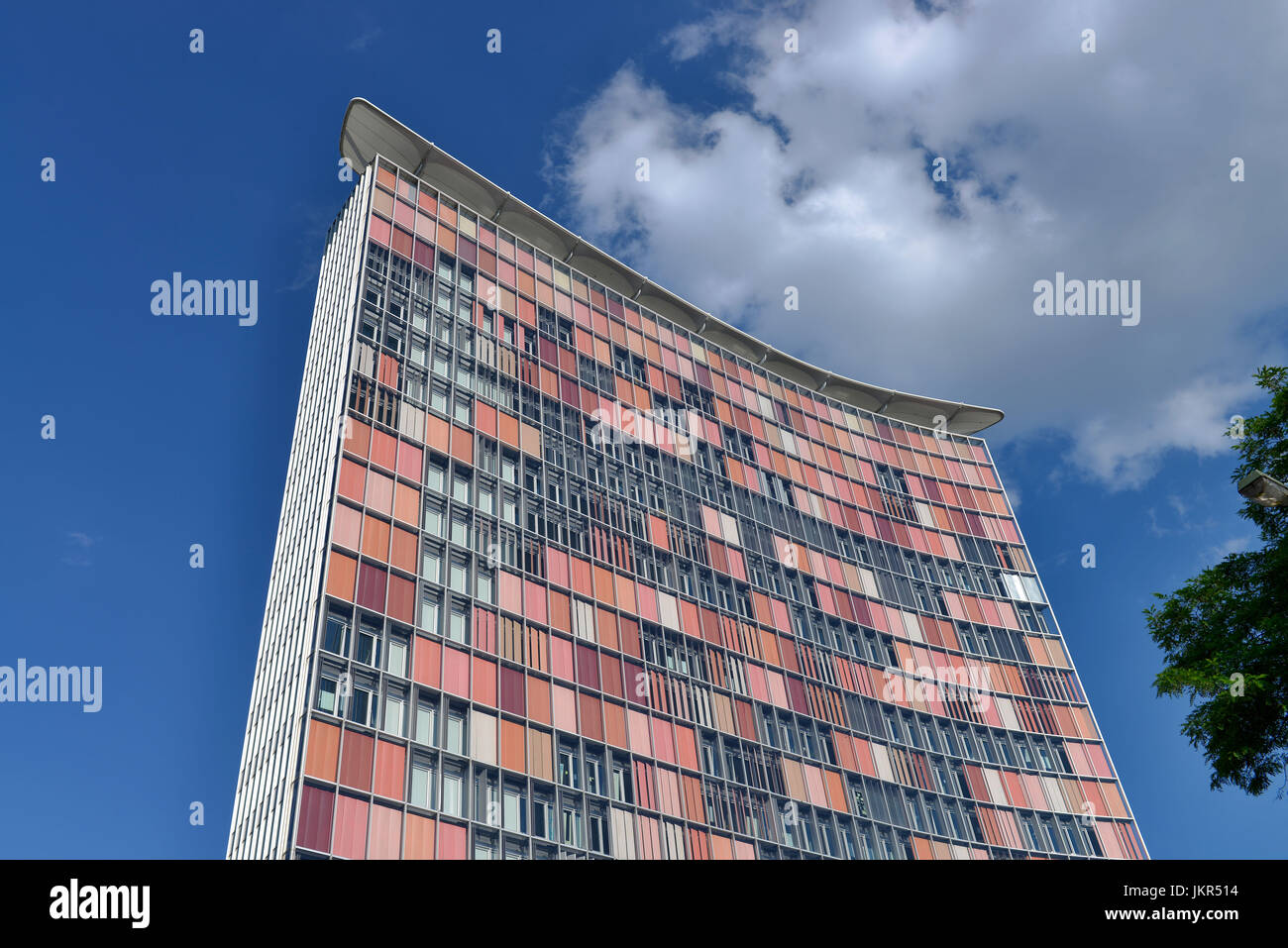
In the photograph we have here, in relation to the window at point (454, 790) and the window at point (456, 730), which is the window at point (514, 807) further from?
the window at point (456, 730)

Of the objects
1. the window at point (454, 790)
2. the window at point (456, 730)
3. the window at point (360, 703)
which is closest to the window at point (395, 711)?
the window at point (360, 703)

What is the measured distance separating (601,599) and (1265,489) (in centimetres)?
3516

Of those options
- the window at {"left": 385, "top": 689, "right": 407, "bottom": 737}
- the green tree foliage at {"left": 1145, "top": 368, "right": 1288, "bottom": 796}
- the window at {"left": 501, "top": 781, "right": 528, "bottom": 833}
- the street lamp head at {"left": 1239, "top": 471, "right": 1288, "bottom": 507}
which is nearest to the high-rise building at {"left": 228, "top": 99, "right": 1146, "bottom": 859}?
the window at {"left": 501, "top": 781, "right": 528, "bottom": 833}

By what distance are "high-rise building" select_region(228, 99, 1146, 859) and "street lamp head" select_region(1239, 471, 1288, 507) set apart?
2733 cm

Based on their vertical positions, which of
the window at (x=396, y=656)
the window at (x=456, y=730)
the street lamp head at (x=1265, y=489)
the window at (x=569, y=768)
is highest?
the window at (x=396, y=656)

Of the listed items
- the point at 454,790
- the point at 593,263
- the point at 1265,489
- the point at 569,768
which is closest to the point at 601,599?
the point at 569,768

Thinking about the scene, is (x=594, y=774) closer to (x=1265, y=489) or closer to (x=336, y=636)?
(x=336, y=636)

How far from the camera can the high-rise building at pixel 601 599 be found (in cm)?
3578

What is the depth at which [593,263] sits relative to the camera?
6531 cm

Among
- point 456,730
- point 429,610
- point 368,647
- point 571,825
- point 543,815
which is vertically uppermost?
point 429,610

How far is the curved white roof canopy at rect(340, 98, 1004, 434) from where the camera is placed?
186 feet

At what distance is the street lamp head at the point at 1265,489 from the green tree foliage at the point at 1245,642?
6.05 meters
